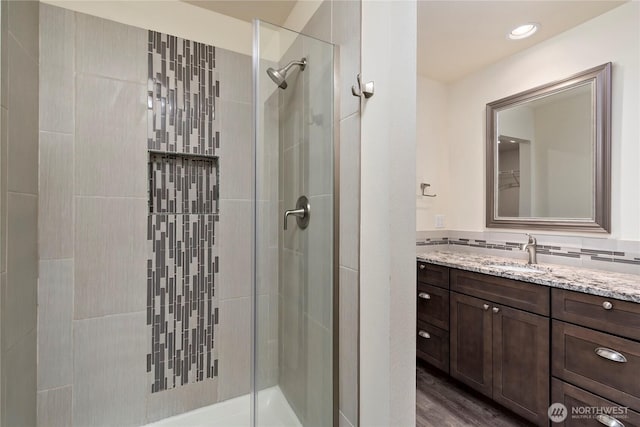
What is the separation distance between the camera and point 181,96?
1.54 meters

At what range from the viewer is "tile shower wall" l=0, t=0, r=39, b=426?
100 centimetres

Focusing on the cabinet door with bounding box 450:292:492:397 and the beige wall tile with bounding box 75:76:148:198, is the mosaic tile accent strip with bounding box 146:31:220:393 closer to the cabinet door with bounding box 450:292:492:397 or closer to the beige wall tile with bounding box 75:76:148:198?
the beige wall tile with bounding box 75:76:148:198

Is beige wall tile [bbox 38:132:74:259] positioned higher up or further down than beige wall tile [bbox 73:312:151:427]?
higher up

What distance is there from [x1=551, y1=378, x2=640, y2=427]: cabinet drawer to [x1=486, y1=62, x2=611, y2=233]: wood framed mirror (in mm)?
963

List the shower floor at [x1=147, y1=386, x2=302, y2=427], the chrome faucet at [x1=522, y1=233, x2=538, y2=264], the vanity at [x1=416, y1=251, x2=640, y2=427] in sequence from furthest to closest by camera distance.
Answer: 1. the chrome faucet at [x1=522, y1=233, x2=538, y2=264]
2. the vanity at [x1=416, y1=251, x2=640, y2=427]
3. the shower floor at [x1=147, y1=386, x2=302, y2=427]

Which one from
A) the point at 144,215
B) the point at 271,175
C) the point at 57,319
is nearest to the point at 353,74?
the point at 271,175

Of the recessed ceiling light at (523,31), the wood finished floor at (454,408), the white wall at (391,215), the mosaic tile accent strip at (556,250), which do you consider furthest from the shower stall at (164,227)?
the mosaic tile accent strip at (556,250)

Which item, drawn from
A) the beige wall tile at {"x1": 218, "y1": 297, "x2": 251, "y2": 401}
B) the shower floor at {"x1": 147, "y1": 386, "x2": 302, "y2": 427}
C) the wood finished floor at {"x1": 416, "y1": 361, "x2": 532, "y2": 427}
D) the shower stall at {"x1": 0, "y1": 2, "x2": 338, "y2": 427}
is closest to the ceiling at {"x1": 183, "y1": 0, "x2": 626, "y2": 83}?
the shower stall at {"x1": 0, "y1": 2, "x2": 338, "y2": 427}

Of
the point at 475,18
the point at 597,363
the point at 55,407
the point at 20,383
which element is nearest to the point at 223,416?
the point at 55,407

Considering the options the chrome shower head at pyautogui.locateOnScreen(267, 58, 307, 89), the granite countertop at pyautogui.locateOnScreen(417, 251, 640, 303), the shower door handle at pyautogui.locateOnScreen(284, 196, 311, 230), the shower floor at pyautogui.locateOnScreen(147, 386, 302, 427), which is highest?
the chrome shower head at pyautogui.locateOnScreen(267, 58, 307, 89)

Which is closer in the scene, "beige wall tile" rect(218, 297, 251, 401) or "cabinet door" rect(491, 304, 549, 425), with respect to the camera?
"cabinet door" rect(491, 304, 549, 425)

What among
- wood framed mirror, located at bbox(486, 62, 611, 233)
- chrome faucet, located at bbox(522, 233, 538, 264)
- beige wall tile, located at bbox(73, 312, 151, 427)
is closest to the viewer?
beige wall tile, located at bbox(73, 312, 151, 427)

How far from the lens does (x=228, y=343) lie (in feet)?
5.41

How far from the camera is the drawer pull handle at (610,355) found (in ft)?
4.00
